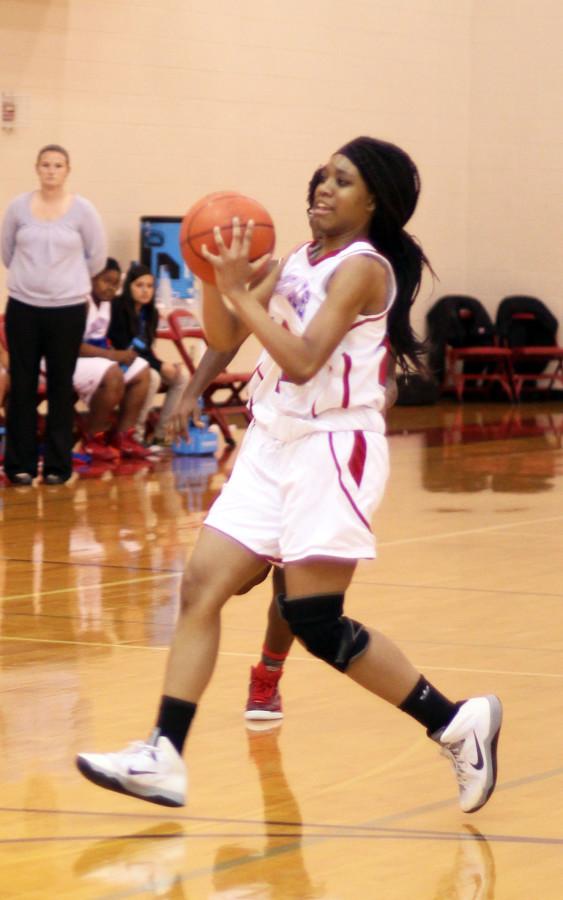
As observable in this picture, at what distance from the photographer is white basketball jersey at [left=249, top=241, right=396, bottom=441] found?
3.42 meters

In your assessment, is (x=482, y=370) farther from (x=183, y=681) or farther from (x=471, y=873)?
(x=471, y=873)

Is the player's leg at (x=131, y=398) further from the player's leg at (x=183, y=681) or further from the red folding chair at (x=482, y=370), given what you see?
the player's leg at (x=183, y=681)

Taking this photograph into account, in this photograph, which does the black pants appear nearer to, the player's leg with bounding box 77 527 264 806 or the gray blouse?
the gray blouse

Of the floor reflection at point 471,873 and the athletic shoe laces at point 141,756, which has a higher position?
the athletic shoe laces at point 141,756

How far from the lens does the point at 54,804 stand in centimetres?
341

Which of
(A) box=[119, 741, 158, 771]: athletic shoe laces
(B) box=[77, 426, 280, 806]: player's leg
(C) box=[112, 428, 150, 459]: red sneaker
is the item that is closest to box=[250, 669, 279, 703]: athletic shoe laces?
(B) box=[77, 426, 280, 806]: player's leg

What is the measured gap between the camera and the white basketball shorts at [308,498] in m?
3.37

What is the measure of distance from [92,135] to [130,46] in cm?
80

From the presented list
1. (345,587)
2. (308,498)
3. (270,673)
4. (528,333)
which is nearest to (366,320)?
(308,498)

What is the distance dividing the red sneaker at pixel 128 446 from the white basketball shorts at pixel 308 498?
6.80 m

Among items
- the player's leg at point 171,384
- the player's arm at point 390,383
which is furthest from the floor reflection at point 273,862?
the player's leg at point 171,384

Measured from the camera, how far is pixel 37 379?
8898 millimetres

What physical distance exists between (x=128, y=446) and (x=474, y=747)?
23.3 feet

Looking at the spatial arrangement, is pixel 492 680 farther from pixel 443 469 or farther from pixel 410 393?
pixel 410 393
